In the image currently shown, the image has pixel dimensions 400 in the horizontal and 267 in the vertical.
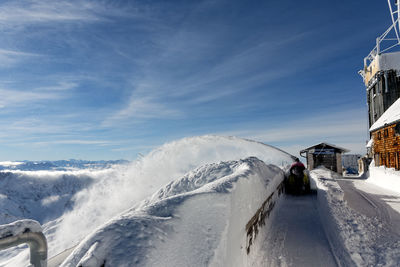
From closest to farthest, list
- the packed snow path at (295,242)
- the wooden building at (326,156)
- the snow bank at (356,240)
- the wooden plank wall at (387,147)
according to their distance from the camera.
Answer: the snow bank at (356,240) < the packed snow path at (295,242) < the wooden plank wall at (387,147) < the wooden building at (326,156)

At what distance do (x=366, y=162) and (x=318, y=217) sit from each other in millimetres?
27581

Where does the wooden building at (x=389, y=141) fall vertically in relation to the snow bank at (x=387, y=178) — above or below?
above

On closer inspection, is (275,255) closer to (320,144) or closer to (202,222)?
(202,222)

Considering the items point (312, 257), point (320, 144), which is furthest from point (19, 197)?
point (312, 257)

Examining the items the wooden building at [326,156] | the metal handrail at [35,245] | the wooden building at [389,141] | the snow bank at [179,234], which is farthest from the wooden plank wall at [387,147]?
the metal handrail at [35,245]

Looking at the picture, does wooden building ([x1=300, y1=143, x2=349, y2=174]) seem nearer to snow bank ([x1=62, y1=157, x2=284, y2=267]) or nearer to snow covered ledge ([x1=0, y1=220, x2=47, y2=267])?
snow bank ([x1=62, y1=157, x2=284, y2=267])

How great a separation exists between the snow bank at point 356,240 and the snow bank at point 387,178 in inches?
389

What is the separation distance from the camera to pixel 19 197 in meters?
46.0

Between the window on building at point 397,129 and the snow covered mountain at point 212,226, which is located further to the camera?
the window on building at point 397,129

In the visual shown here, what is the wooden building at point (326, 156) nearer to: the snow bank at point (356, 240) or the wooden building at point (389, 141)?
the wooden building at point (389, 141)

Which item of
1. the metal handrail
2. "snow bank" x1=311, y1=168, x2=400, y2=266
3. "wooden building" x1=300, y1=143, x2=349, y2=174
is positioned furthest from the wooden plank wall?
the metal handrail

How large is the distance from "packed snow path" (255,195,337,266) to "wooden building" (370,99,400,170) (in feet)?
49.8

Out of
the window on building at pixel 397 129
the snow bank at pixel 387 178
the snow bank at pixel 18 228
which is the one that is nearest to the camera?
the snow bank at pixel 18 228

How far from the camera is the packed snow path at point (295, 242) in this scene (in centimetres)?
381
